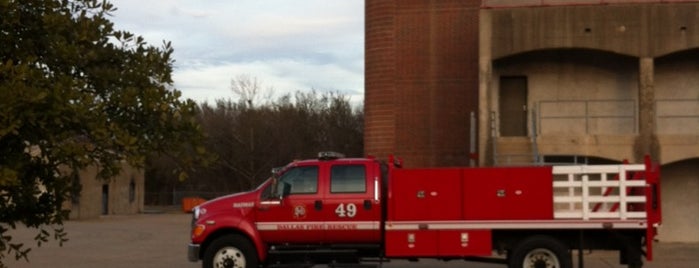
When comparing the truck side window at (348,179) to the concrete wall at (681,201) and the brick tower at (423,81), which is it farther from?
the concrete wall at (681,201)

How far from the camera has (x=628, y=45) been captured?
24031mm

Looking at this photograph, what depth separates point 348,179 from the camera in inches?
631

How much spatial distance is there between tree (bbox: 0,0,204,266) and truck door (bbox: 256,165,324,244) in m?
9.49

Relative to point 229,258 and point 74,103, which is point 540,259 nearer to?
point 229,258

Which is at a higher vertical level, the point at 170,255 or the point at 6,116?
the point at 6,116

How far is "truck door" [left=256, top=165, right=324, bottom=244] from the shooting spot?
15789 mm

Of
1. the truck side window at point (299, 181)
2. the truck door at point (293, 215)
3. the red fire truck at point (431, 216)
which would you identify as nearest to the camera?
the red fire truck at point (431, 216)

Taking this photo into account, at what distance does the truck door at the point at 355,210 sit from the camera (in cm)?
1566

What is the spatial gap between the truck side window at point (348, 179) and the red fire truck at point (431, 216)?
0.02m

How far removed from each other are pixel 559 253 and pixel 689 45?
1088cm

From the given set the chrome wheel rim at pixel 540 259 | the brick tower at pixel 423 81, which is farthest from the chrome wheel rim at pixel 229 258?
the brick tower at pixel 423 81

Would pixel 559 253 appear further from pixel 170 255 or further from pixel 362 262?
pixel 170 255

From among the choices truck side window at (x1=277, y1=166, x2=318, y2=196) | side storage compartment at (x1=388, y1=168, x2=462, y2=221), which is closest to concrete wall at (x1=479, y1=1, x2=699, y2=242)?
side storage compartment at (x1=388, y1=168, x2=462, y2=221)

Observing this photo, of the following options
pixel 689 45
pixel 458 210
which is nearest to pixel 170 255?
pixel 458 210
